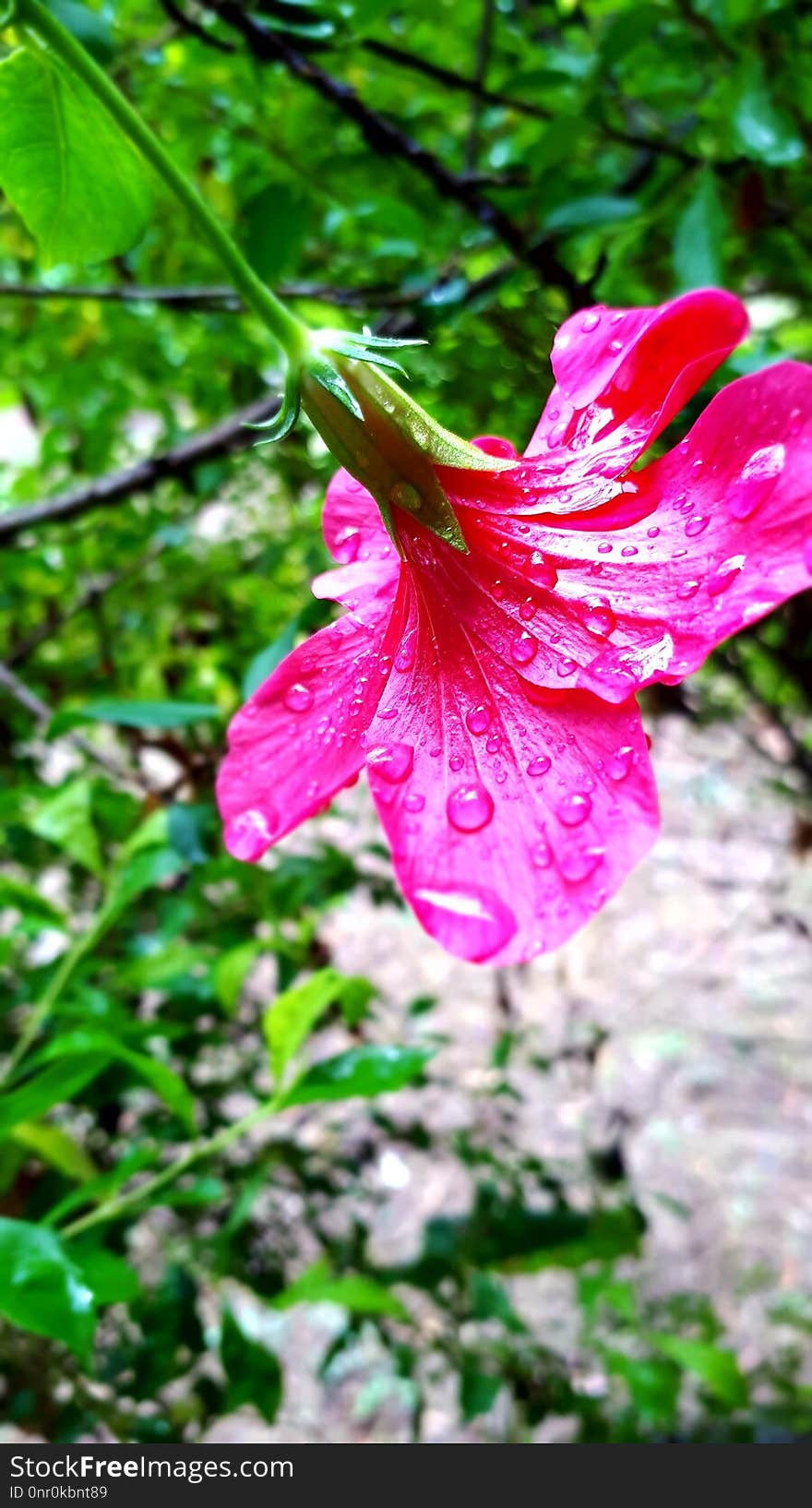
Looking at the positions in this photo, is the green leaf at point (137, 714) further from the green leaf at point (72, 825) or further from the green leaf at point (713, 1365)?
the green leaf at point (713, 1365)

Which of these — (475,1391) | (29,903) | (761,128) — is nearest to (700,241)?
(761,128)

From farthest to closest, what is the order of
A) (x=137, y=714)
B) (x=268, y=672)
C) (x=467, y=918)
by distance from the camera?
(x=137, y=714)
(x=268, y=672)
(x=467, y=918)

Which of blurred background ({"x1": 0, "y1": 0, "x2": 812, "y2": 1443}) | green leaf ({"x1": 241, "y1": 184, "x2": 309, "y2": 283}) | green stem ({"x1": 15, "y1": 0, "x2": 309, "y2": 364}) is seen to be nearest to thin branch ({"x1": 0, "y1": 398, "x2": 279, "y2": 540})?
blurred background ({"x1": 0, "y1": 0, "x2": 812, "y2": 1443})

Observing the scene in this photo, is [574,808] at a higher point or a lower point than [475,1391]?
higher

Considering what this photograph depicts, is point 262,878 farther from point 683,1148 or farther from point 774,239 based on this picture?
point 683,1148

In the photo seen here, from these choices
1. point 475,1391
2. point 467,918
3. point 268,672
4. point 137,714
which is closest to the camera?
point 467,918

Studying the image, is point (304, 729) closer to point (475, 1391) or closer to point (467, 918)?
point (467, 918)

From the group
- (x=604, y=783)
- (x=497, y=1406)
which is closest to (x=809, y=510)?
(x=604, y=783)
